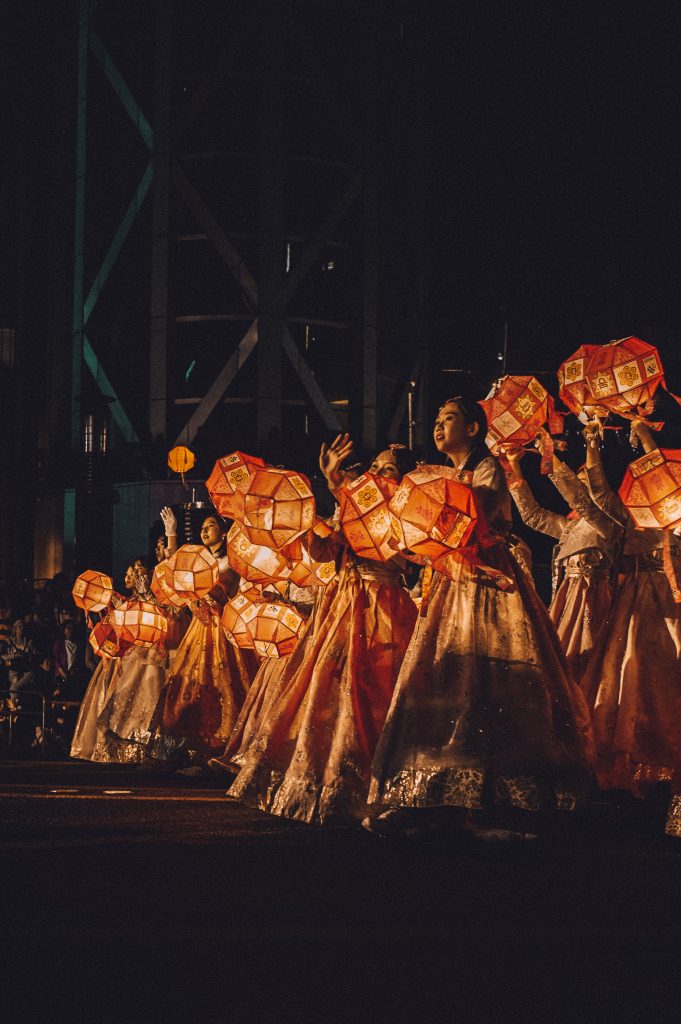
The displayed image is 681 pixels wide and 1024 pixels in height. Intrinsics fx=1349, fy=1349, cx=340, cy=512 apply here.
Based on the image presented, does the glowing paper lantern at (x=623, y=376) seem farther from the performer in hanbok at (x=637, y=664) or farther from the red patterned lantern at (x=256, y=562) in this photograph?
the red patterned lantern at (x=256, y=562)

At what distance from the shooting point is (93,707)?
37.0 ft

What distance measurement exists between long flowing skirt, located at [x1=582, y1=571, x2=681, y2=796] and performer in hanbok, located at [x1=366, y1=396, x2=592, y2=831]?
915mm

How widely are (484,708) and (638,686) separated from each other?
4.74 ft

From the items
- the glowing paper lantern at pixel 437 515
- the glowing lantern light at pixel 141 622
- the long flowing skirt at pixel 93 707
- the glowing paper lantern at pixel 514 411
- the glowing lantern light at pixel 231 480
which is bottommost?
the long flowing skirt at pixel 93 707

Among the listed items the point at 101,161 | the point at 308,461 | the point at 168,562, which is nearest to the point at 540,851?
the point at 168,562

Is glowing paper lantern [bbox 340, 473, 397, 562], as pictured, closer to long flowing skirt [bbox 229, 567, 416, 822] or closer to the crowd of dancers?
the crowd of dancers

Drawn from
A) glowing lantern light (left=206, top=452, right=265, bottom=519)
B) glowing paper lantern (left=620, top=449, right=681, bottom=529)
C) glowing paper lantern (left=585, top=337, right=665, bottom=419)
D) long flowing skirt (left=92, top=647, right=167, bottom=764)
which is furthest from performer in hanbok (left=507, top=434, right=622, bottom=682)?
long flowing skirt (left=92, top=647, right=167, bottom=764)

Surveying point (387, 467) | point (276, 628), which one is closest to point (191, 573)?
point (276, 628)

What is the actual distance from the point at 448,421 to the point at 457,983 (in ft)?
9.73

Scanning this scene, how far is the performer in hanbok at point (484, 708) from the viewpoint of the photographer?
15.9 feet

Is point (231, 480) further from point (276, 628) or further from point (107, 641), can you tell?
point (107, 641)

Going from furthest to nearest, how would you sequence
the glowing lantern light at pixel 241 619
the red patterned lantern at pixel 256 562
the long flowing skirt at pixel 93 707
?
the long flowing skirt at pixel 93 707 < the glowing lantern light at pixel 241 619 < the red patterned lantern at pixel 256 562

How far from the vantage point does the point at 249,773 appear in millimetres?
6406

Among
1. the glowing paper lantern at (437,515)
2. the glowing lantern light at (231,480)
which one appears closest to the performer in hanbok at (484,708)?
the glowing paper lantern at (437,515)
